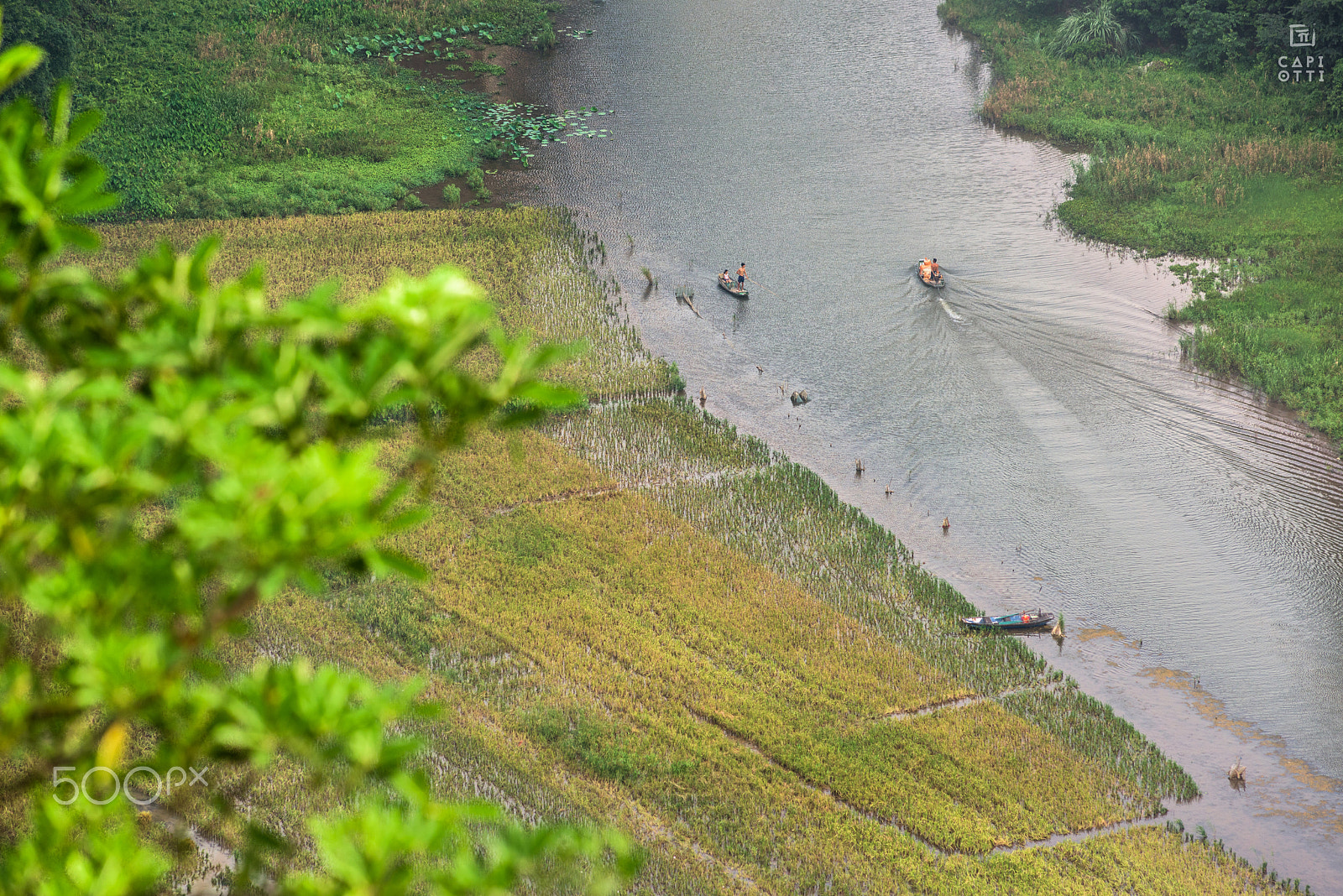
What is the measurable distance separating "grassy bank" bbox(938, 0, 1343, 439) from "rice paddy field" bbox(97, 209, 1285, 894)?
10.9 m

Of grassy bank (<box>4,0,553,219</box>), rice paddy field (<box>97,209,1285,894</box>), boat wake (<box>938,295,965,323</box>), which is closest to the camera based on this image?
rice paddy field (<box>97,209,1285,894</box>)

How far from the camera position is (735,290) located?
28.4 metres

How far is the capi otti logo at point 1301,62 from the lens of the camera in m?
34.6

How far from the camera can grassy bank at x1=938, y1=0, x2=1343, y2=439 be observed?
26094mm

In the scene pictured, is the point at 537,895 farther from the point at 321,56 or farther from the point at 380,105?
the point at 321,56

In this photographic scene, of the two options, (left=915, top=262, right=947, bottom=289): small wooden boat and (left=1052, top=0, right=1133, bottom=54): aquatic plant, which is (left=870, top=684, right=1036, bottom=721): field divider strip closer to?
(left=915, top=262, right=947, bottom=289): small wooden boat

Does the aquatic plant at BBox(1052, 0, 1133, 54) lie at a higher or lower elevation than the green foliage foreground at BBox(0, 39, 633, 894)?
higher

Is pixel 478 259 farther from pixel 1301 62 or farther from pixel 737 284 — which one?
pixel 1301 62

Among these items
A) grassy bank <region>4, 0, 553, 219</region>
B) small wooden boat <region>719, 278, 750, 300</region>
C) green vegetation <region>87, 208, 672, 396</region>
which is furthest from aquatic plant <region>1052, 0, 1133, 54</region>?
green vegetation <region>87, 208, 672, 396</region>

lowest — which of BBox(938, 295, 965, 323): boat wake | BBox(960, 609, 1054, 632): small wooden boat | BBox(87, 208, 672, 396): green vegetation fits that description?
BBox(960, 609, 1054, 632): small wooden boat

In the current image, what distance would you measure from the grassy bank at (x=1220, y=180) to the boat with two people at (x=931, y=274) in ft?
17.5

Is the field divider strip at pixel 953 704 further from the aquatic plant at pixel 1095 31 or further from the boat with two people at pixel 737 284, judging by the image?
the aquatic plant at pixel 1095 31

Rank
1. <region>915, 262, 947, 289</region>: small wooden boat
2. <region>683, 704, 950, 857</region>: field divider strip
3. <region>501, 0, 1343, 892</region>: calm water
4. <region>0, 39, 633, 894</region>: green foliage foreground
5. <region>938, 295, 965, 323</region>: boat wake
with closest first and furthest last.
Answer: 1. <region>0, 39, 633, 894</region>: green foliage foreground
2. <region>683, 704, 950, 857</region>: field divider strip
3. <region>501, 0, 1343, 892</region>: calm water
4. <region>938, 295, 965, 323</region>: boat wake
5. <region>915, 262, 947, 289</region>: small wooden boat

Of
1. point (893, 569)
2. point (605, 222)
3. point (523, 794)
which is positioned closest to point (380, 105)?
point (605, 222)
